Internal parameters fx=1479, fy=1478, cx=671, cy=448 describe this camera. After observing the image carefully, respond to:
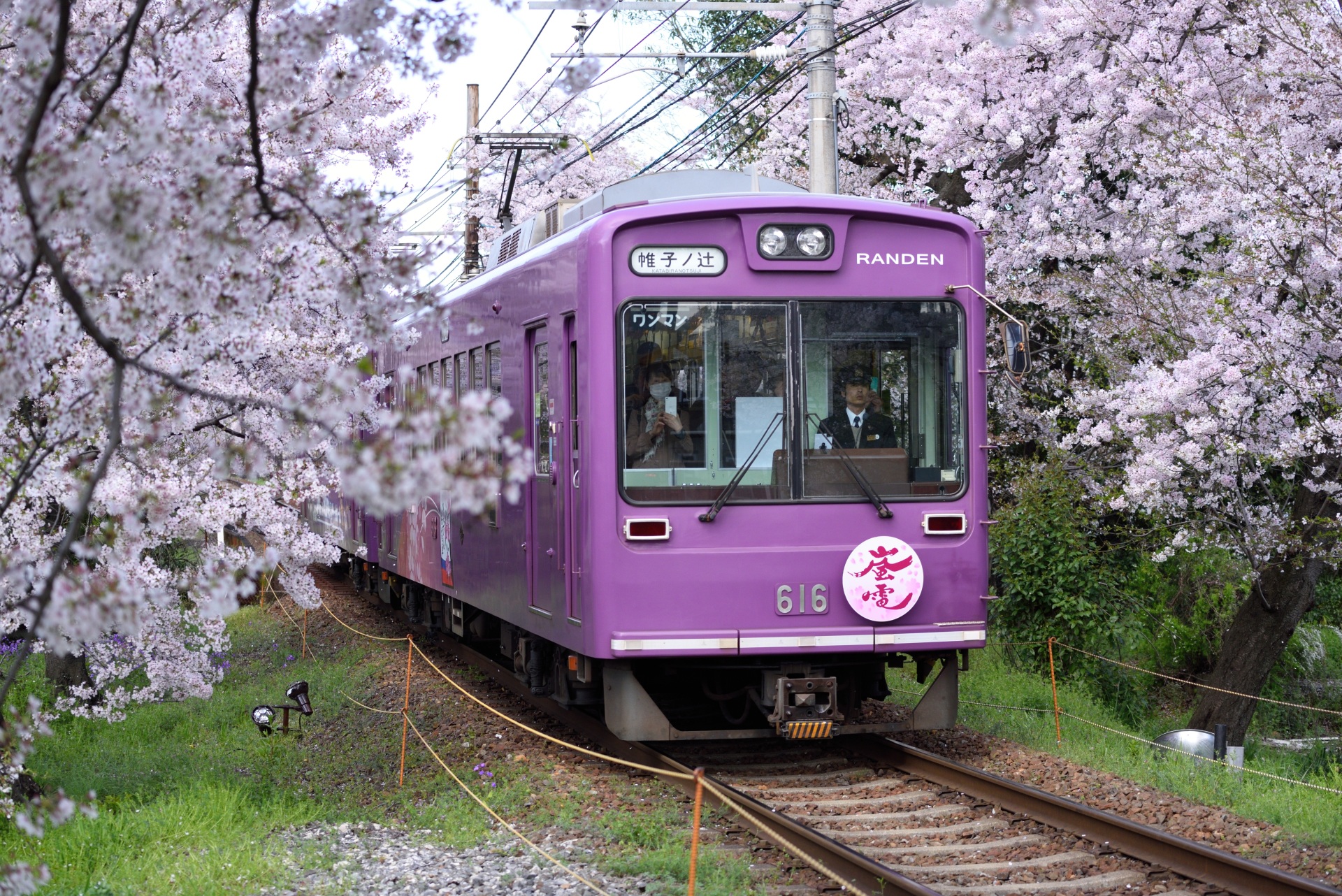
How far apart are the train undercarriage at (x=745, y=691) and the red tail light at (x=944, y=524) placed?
28.9 inches

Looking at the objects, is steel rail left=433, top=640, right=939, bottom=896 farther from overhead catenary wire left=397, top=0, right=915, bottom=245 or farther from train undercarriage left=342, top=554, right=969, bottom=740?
overhead catenary wire left=397, top=0, right=915, bottom=245

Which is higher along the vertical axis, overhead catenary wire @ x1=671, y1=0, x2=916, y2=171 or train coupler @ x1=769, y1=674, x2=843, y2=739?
overhead catenary wire @ x1=671, y1=0, x2=916, y2=171

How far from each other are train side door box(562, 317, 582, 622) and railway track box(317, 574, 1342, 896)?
1.07 meters

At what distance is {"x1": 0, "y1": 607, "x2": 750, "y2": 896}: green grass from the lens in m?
6.48

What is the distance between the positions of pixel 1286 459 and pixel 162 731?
874 centimetres

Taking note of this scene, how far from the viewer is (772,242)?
788cm

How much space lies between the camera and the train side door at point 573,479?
26.1 ft

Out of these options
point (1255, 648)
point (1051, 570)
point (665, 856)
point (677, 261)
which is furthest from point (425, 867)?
point (1255, 648)

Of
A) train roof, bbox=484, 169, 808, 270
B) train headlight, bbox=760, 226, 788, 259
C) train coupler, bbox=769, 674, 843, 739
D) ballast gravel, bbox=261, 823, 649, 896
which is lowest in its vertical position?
ballast gravel, bbox=261, 823, 649, 896

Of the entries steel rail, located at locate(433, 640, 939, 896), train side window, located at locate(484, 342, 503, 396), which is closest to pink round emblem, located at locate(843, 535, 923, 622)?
steel rail, located at locate(433, 640, 939, 896)

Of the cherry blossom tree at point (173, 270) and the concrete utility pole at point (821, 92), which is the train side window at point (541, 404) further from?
the concrete utility pole at point (821, 92)

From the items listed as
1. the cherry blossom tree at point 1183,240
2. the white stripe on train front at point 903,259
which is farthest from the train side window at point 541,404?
the cherry blossom tree at point 1183,240

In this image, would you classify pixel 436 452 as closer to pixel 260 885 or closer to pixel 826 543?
pixel 260 885

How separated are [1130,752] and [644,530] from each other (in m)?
3.54
